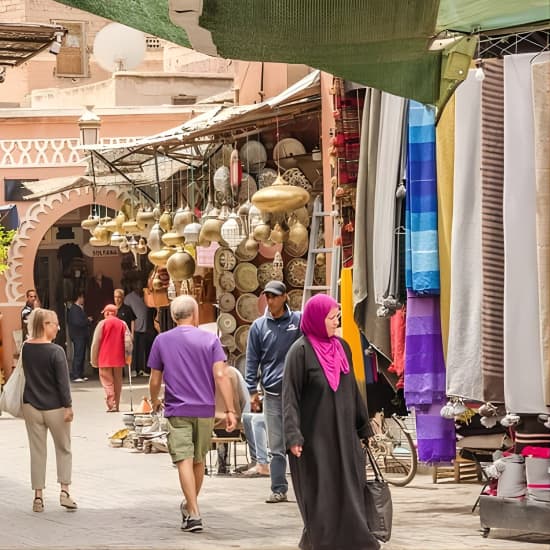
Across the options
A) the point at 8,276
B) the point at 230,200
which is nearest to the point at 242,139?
the point at 230,200

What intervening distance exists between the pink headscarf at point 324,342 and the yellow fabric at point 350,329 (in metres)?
1.65

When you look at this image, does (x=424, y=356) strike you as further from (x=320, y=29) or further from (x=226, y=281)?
(x=226, y=281)

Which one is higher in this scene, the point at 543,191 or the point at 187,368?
the point at 543,191

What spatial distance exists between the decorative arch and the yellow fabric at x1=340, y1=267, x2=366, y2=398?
61.9 ft

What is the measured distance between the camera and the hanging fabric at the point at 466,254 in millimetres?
8758

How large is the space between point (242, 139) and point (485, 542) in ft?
30.2

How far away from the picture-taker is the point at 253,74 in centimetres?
1927

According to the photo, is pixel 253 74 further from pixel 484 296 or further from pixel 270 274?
pixel 484 296

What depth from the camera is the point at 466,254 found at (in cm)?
884

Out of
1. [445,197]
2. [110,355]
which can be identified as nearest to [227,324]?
[110,355]

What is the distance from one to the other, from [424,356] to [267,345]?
3143 mm

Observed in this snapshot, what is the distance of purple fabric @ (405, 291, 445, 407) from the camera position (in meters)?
9.17

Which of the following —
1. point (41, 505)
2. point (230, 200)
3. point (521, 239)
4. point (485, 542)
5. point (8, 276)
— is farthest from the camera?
point (8, 276)

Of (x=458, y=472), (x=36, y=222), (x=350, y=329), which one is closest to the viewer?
(x=350, y=329)
